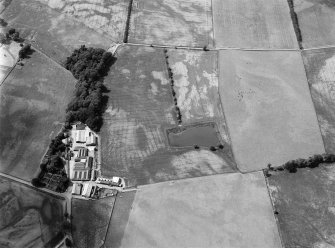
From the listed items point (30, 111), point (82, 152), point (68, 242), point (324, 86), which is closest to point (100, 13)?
point (30, 111)

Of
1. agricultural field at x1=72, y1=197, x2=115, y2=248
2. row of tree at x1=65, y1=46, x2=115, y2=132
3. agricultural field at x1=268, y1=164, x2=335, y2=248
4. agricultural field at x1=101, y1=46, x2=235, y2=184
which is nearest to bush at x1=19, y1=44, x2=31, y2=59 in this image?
row of tree at x1=65, y1=46, x2=115, y2=132

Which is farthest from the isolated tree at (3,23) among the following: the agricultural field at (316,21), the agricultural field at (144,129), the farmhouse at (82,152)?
the agricultural field at (316,21)

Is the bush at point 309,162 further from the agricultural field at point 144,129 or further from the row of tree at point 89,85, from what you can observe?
the row of tree at point 89,85

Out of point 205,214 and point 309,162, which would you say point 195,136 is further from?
point 309,162

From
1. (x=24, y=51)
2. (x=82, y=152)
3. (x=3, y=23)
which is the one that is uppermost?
(x=3, y=23)

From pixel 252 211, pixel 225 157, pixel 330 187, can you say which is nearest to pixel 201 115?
pixel 225 157

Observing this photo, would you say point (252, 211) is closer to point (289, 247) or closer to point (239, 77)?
point (289, 247)
